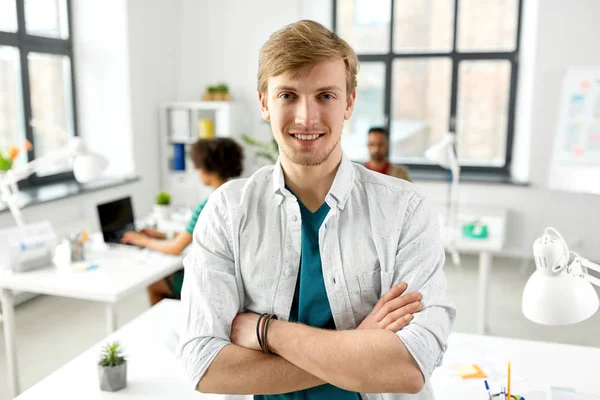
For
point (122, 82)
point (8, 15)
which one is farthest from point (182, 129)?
point (8, 15)

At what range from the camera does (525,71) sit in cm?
559

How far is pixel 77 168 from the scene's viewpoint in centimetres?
313

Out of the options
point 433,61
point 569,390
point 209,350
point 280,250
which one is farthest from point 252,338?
point 433,61

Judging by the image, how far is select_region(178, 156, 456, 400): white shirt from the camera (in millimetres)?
1332

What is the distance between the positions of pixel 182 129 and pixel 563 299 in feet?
16.6

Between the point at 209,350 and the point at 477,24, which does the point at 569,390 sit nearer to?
the point at 209,350

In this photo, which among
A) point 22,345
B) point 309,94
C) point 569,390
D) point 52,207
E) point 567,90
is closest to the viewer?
point 309,94

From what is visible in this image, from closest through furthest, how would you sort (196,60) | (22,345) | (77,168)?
(77,168) < (22,345) < (196,60)

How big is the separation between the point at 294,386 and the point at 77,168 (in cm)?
229

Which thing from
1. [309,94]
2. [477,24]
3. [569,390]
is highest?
[477,24]

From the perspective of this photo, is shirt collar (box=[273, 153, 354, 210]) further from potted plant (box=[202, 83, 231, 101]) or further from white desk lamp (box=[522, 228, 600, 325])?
potted plant (box=[202, 83, 231, 101])

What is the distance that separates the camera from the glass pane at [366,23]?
605 cm

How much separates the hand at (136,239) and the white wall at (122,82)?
1822 millimetres

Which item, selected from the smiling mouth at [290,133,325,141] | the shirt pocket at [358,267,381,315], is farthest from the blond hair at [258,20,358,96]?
the shirt pocket at [358,267,381,315]
